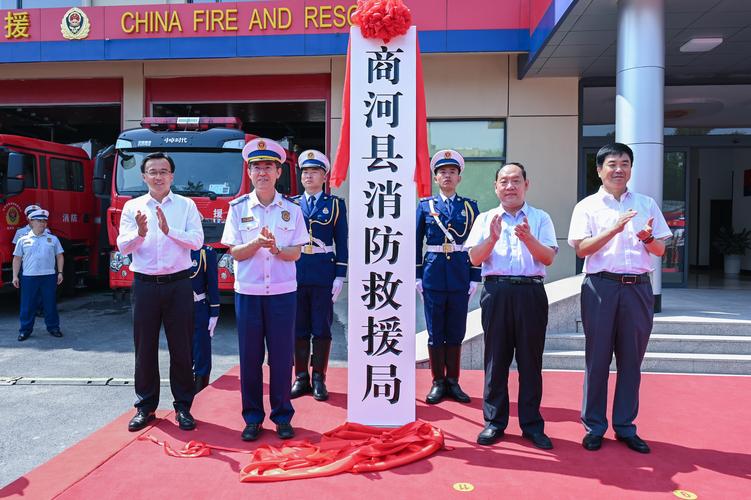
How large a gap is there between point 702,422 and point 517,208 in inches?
80.3

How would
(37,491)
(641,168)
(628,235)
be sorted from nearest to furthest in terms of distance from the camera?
(37,491) < (628,235) < (641,168)

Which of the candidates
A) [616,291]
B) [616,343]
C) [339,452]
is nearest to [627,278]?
[616,291]

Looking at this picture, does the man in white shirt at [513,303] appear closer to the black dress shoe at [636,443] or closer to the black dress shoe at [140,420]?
the black dress shoe at [636,443]

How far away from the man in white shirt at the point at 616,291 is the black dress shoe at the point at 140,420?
2.79m

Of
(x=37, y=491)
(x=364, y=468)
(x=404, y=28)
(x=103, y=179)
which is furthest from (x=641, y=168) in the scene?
(x=103, y=179)

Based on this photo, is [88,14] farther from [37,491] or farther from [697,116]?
[697,116]

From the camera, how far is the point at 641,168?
18.9 feet

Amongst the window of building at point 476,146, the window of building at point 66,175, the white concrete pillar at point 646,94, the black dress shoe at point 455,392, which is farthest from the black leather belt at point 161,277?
the window of building at point 476,146

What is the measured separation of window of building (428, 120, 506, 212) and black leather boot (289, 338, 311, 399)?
18.7ft

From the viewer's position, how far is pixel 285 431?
3.35 m

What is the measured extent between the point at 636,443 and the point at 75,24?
34.9 feet

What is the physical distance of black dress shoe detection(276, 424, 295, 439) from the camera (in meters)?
3.34

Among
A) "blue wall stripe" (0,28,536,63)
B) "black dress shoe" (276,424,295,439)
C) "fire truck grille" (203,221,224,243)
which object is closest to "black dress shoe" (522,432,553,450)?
"black dress shoe" (276,424,295,439)

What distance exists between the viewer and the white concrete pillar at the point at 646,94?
18.9ft
